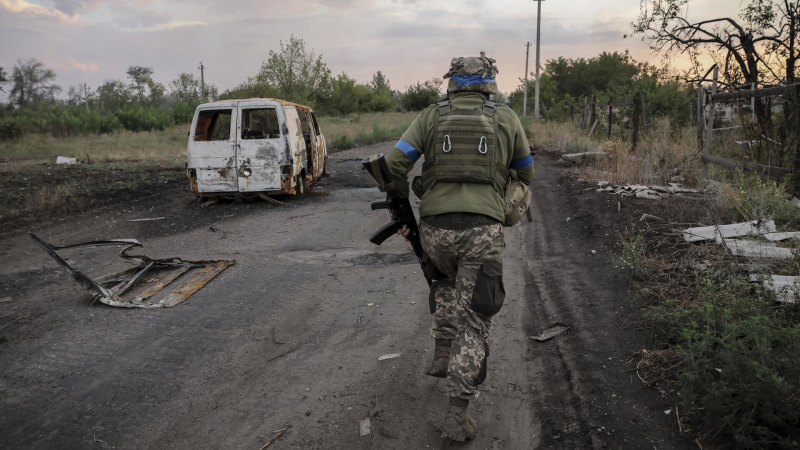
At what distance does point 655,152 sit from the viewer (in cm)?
1019

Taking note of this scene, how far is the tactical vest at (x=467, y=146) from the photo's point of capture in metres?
2.86

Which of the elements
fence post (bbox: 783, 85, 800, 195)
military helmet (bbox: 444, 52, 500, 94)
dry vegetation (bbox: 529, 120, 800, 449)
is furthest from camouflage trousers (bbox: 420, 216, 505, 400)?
fence post (bbox: 783, 85, 800, 195)

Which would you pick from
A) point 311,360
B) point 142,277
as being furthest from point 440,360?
point 142,277

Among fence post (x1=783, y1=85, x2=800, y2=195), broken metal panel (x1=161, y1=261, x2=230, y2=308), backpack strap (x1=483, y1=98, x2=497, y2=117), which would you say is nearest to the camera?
backpack strap (x1=483, y1=98, x2=497, y2=117)

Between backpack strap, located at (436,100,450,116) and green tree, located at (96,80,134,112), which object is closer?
backpack strap, located at (436,100,450,116)

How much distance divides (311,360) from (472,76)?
214 cm

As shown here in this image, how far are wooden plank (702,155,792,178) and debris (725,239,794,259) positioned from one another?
2.49 m

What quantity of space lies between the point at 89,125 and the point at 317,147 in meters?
26.0

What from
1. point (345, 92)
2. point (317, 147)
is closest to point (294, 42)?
point (345, 92)

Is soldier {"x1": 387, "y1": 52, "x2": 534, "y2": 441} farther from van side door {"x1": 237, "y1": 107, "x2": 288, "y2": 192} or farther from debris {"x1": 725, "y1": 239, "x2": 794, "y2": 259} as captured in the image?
van side door {"x1": 237, "y1": 107, "x2": 288, "y2": 192}

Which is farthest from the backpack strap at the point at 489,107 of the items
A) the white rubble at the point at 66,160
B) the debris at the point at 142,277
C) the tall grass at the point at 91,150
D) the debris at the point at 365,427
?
the white rubble at the point at 66,160

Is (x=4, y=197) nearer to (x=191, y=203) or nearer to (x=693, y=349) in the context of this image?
(x=191, y=203)

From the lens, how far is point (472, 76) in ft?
9.70

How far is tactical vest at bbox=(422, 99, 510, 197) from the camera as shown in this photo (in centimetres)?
286
